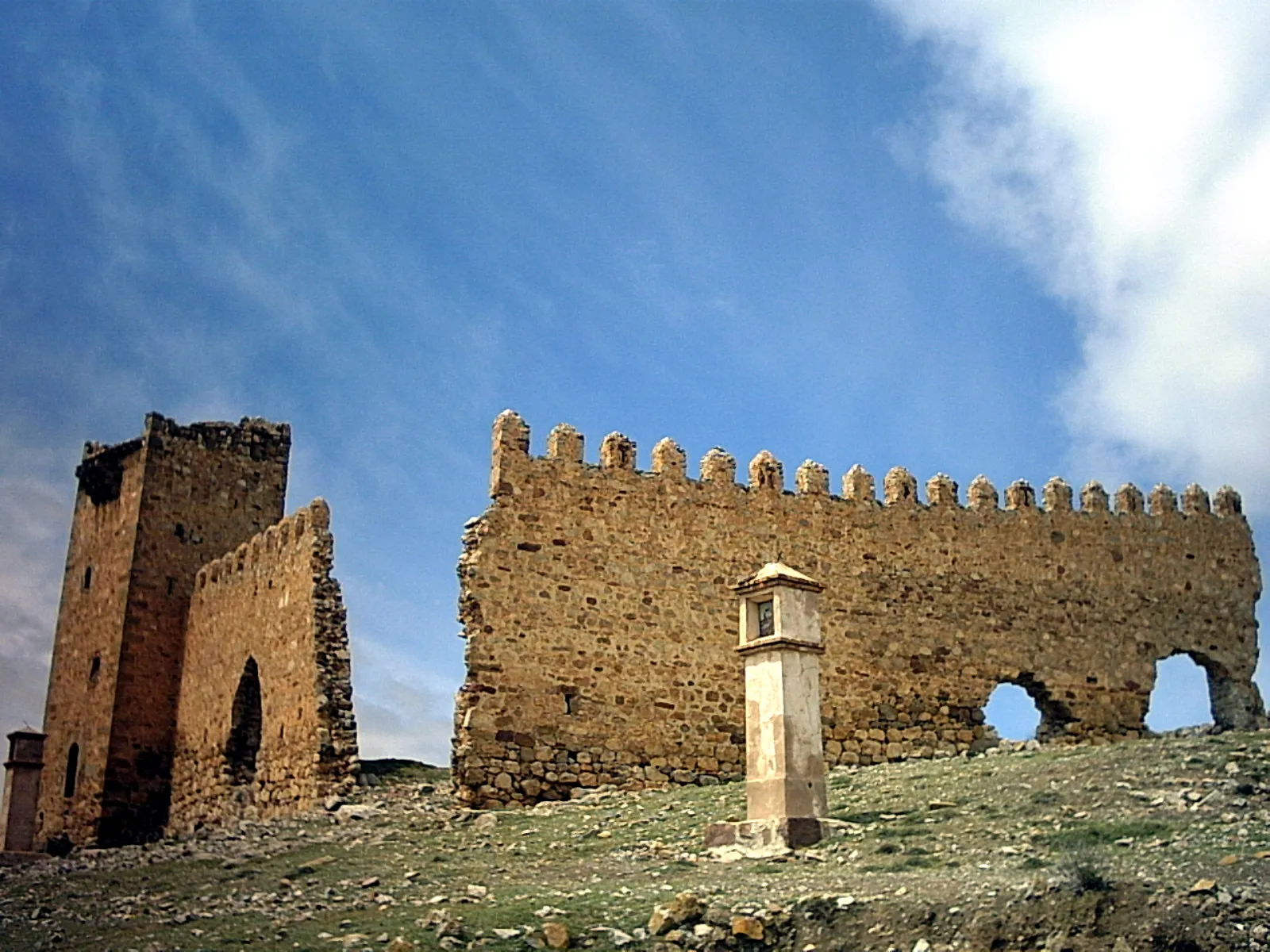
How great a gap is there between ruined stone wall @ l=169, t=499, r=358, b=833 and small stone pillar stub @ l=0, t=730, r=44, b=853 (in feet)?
9.22

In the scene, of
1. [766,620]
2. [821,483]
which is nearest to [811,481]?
[821,483]

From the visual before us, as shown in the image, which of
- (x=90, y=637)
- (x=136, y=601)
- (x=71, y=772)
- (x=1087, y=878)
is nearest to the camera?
(x=1087, y=878)

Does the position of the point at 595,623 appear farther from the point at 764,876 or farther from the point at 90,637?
the point at 90,637

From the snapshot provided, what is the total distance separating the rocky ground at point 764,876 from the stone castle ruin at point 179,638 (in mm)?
3752

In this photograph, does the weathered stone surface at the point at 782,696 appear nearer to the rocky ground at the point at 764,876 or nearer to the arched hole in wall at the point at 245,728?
the rocky ground at the point at 764,876

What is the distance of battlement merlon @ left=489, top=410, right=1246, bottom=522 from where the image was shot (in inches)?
639

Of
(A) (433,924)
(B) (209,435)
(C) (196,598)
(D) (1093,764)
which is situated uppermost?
(B) (209,435)

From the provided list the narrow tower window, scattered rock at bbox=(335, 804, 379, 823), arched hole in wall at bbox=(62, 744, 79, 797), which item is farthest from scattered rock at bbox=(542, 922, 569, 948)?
arched hole in wall at bbox=(62, 744, 79, 797)

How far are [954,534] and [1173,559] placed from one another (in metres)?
3.38

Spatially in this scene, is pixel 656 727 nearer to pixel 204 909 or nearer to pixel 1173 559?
pixel 204 909

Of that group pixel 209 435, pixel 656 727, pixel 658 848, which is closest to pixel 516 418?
pixel 656 727

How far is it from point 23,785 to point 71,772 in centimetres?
107

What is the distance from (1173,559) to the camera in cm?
1956

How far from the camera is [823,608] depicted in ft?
57.6
